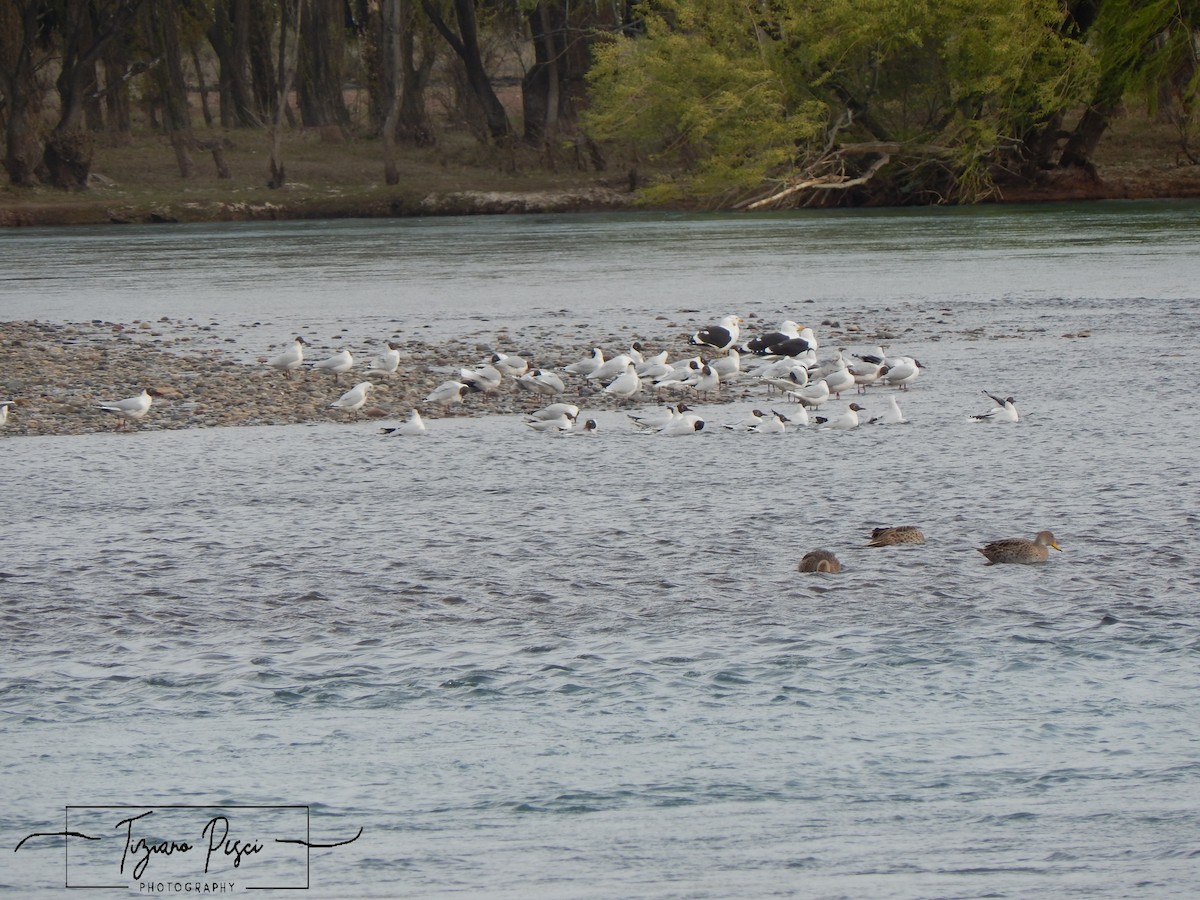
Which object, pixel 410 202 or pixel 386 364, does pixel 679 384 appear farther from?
pixel 410 202

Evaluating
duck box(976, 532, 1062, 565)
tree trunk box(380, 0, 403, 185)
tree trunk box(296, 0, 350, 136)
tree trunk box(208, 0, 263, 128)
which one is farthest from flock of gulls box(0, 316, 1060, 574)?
tree trunk box(296, 0, 350, 136)

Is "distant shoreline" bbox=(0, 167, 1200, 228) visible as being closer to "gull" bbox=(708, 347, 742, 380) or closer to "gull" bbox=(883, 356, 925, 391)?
"gull" bbox=(708, 347, 742, 380)

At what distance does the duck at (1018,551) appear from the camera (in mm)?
6812

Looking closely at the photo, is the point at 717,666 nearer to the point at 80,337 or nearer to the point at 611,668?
the point at 611,668

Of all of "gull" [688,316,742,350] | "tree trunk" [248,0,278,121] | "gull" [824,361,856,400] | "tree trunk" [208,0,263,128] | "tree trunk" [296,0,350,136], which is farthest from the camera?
"tree trunk" [296,0,350,136]

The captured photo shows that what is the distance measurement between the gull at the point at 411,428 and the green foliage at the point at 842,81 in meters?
29.1

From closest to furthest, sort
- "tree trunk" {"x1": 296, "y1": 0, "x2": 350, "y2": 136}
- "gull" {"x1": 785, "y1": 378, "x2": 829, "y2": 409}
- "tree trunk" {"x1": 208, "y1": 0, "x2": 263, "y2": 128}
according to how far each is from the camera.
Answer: "gull" {"x1": 785, "y1": 378, "x2": 829, "y2": 409} → "tree trunk" {"x1": 208, "y1": 0, "x2": 263, "y2": 128} → "tree trunk" {"x1": 296, "y1": 0, "x2": 350, "y2": 136}

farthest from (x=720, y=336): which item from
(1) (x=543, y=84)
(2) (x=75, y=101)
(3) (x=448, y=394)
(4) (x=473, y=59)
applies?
(1) (x=543, y=84)

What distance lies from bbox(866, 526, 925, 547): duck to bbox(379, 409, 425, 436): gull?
4.31 metres

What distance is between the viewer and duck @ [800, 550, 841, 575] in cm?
681

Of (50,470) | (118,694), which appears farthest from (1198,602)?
(50,470)

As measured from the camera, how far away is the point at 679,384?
12508 mm

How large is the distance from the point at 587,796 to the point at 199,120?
6540 centimetres

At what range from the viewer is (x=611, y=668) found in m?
5.73
